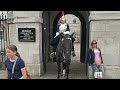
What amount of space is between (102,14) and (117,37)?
1030mm

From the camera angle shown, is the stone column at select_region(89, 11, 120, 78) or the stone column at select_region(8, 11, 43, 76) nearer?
the stone column at select_region(89, 11, 120, 78)

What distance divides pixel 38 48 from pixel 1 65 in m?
2.61

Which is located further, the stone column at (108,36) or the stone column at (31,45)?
the stone column at (31,45)

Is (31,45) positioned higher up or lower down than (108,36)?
lower down

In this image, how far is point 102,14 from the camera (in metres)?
8.30

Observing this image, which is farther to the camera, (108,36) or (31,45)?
(31,45)
